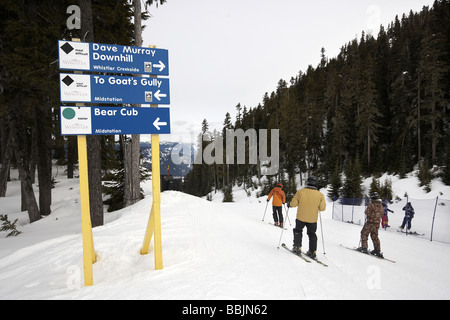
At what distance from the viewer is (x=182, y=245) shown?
Answer: 4.87 meters

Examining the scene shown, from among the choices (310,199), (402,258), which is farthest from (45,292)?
(402,258)

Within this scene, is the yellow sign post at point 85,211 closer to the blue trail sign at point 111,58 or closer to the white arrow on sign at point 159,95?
the blue trail sign at point 111,58

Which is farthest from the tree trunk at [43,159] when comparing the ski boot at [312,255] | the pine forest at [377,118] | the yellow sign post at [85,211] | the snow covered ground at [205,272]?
the pine forest at [377,118]

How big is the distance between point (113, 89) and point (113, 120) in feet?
1.66

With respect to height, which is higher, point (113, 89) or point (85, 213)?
point (113, 89)

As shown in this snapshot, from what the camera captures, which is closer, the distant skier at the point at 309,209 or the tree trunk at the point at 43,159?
the distant skier at the point at 309,209

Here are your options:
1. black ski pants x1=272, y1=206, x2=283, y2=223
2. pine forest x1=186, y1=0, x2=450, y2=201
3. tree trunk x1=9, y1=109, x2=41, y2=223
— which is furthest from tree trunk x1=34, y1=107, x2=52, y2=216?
pine forest x1=186, y1=0, x2=450, y2=201

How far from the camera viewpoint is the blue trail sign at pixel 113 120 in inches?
131

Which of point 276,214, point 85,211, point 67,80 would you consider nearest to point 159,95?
point 67,80

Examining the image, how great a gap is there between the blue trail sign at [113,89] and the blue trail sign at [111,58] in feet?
0.44

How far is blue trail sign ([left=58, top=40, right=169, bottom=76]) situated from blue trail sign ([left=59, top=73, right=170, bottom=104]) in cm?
13

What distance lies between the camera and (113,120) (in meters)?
3.53

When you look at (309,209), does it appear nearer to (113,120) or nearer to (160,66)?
(160,66)
